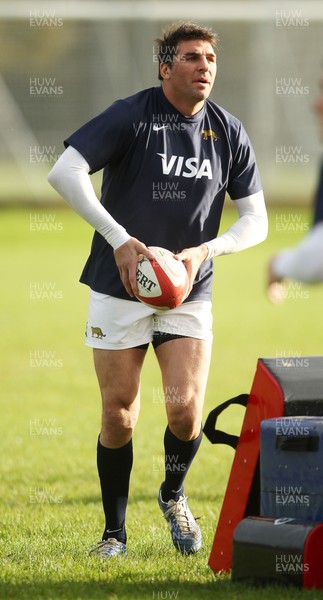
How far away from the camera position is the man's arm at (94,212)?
479 centimetres

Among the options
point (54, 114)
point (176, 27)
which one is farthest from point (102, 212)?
point (54, 114)

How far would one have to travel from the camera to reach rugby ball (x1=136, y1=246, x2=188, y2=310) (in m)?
4.75

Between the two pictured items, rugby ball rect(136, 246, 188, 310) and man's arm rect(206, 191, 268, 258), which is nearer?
rugby ball rect(136, 246, 188, 310)

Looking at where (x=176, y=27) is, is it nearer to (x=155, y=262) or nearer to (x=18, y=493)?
(x=155, y=262)

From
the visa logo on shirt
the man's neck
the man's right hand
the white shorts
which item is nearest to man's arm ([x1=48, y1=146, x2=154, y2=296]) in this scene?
the man's right hand

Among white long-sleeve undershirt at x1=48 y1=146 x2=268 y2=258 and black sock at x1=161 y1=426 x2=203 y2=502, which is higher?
white long-sleeve undershirt at x1=48 y1=146 x2=268 y2=258

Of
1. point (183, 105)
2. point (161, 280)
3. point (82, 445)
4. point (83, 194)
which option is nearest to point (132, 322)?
point (161, 280)

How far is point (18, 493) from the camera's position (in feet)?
21.7

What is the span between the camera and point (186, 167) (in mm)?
5051

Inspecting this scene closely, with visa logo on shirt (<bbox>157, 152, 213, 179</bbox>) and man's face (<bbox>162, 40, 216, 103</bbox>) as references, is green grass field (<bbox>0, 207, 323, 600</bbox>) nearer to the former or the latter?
visa logo on shirt (<bbox>157, 152, 213, 179</bbox>)

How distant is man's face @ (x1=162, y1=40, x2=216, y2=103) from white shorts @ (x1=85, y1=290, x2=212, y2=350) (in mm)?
975

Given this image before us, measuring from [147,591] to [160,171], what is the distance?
1.85 meters

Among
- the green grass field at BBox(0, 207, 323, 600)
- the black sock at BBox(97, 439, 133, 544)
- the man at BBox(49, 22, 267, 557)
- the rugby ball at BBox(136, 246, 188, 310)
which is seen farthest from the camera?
the black sock at BBox(97, 439, 133, 544)

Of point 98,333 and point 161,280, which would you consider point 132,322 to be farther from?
point 161,280
